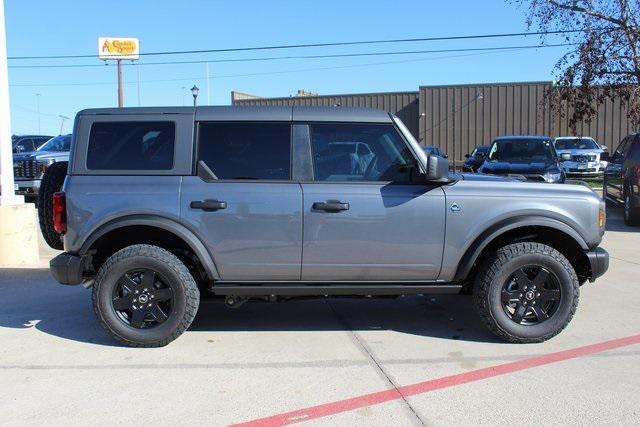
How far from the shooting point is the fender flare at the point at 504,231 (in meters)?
4.70

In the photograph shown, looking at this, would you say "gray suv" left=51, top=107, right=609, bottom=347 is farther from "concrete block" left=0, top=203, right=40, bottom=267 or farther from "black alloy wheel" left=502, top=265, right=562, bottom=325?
"concrete block" left=0, top=203, right=40, bottom=267

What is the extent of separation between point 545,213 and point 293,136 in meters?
2.11

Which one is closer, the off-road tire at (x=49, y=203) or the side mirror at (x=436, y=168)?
the side mirror at (x=436, y=168)

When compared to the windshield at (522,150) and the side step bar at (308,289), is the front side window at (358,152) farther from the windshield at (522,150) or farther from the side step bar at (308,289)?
the windshield at (522,150)

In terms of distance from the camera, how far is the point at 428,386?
4012mm

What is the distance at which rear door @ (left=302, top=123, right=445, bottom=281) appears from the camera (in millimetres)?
4645

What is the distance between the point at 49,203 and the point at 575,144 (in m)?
23.2

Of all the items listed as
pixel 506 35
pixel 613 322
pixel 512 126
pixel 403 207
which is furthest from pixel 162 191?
pixel 512 126

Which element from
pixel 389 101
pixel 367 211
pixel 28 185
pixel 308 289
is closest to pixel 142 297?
pixel 308 289

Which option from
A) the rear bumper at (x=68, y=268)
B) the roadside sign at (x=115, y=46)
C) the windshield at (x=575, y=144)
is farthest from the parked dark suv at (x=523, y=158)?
the roadside sign at (x=115, y=46)

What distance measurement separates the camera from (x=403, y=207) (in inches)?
184

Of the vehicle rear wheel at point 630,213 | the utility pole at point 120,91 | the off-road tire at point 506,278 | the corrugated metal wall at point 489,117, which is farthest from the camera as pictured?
the utility pole at point 120,91

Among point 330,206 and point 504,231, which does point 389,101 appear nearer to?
point 504,231

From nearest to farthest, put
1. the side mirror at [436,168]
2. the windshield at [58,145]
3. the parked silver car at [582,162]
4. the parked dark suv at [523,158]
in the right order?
the side mirror at [436,168]
the parked dark suv at [523,158]
the windshield at [58,145]
the parked silver car at [582,162]
